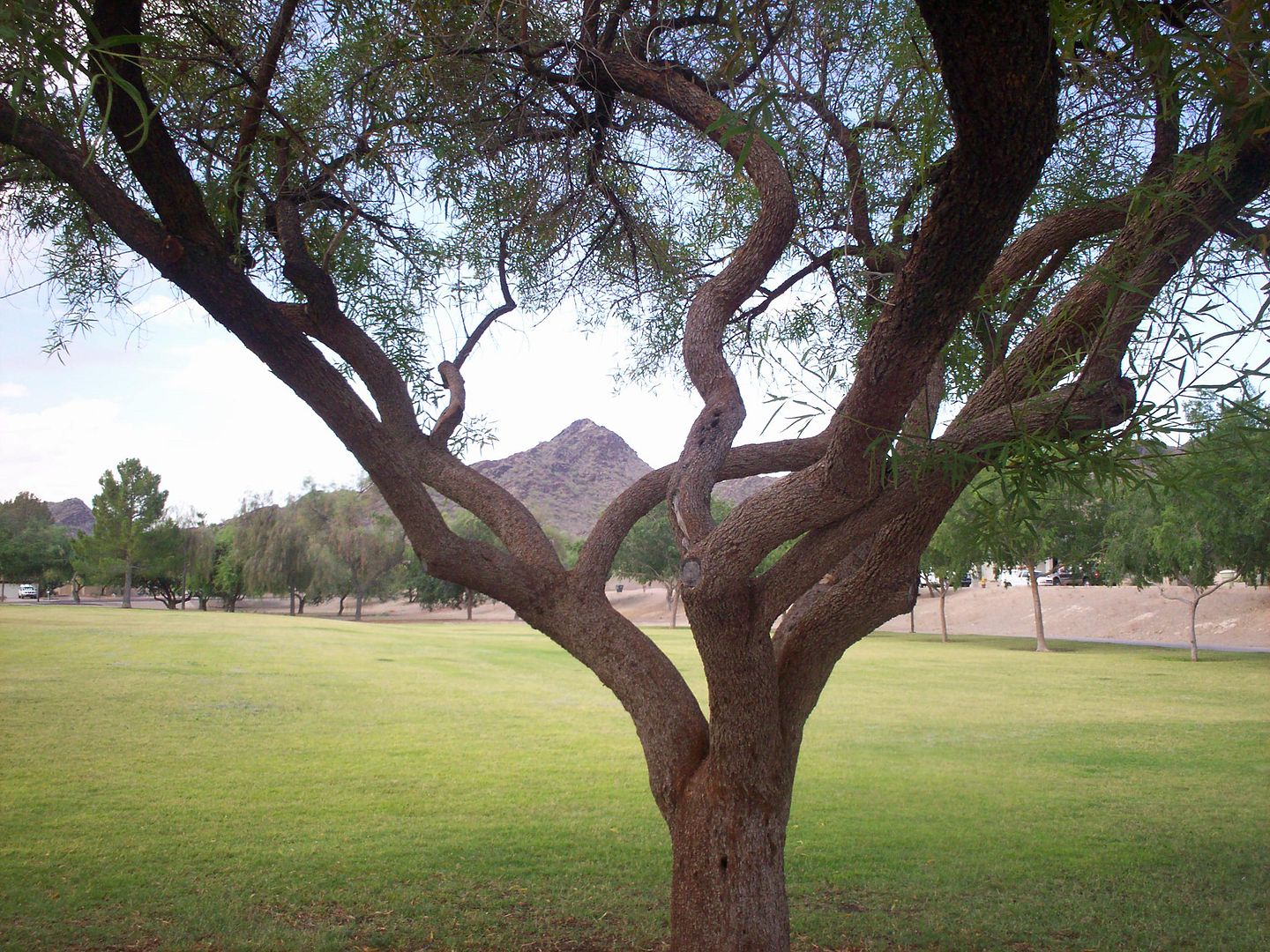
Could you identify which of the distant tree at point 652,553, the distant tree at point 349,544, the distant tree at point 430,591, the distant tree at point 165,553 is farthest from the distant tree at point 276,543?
the distant tree at point 652,553

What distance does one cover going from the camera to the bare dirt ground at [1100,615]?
1448 inches

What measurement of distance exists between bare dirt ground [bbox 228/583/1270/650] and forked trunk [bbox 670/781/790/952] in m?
26.4

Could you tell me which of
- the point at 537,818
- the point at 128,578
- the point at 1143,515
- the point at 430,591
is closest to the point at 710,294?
the point at 537,818

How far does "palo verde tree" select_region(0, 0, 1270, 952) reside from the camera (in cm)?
192

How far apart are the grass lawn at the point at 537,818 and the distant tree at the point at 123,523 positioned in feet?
117

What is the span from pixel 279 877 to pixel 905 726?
10.6 m

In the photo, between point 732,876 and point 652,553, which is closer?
point 732,876

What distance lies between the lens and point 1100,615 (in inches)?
1699

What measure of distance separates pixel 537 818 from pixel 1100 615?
4244 centimetres

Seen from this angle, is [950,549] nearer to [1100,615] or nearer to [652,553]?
[652,553]

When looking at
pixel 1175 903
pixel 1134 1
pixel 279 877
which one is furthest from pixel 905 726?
pixel 1134 1

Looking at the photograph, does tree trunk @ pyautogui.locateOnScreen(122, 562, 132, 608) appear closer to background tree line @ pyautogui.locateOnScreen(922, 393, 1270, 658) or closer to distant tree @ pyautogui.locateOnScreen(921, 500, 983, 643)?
distant tree @ pyautogui.locateOnScreen(921, 500, 983, 643)

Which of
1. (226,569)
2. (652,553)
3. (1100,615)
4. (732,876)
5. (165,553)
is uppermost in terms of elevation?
(652,553)

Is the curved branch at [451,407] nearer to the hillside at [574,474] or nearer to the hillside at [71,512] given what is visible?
the hillside at [574,474]
